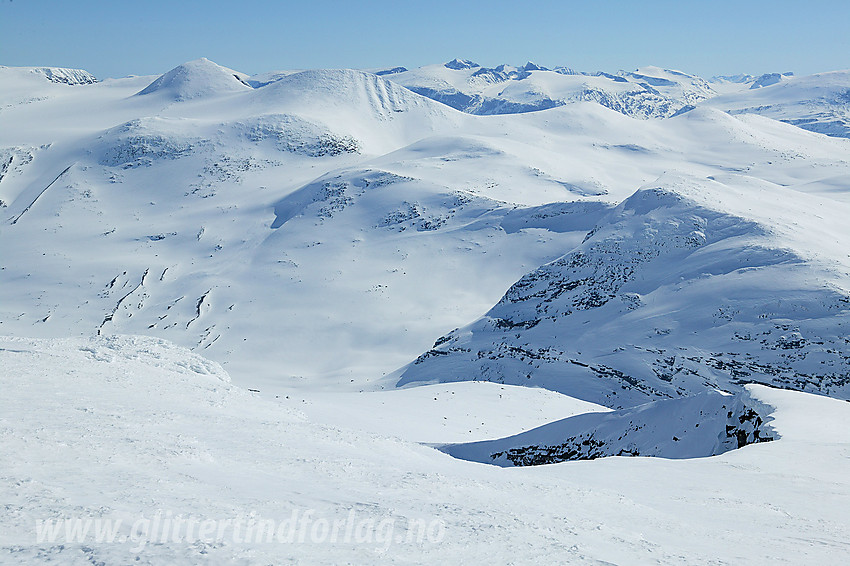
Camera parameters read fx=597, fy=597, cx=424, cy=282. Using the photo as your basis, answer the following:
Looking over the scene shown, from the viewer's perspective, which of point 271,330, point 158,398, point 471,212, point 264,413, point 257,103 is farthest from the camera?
point 257,103

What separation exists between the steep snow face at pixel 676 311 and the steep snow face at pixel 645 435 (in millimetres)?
13179

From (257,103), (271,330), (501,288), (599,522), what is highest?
(257,103)

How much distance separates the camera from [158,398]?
54.9 ft

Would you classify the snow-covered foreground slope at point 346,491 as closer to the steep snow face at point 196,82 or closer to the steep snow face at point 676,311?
the steep snow face at point 676,311

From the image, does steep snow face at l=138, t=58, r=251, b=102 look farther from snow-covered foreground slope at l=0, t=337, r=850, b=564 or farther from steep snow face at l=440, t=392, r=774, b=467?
snow-covered foreground slope at l=0, t=337, r=850, b=564

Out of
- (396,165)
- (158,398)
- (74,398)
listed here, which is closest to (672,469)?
(158,398)

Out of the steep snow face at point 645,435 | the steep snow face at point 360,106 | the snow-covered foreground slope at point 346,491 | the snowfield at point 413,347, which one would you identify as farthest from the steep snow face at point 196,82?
the snow-covered foreground slope at point 346,491

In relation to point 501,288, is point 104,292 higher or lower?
lower

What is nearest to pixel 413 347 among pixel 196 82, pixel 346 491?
pixel 346 491

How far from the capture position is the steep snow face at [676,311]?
34219 mm

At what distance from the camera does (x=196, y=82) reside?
162 meters

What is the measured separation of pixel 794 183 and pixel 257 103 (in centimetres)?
11233

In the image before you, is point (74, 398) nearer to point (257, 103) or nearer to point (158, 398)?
point (158, 398)

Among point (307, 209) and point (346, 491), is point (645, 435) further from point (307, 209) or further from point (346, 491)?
point (307, 209)
